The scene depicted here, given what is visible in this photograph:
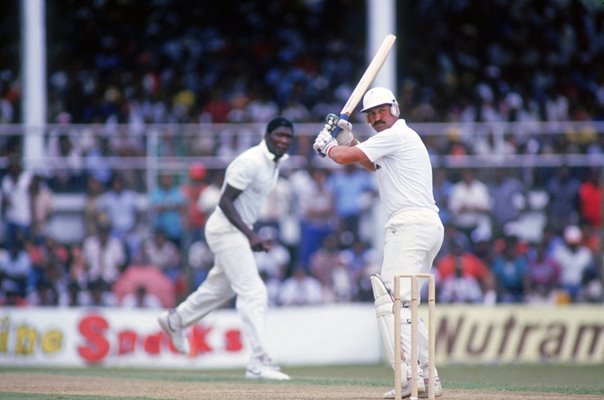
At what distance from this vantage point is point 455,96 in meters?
22.2

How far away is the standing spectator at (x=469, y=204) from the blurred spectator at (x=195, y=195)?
3406 millimetres

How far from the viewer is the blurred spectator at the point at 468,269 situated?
18000mm

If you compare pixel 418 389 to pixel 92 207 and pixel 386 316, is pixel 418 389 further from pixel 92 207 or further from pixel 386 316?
pixel 92 207

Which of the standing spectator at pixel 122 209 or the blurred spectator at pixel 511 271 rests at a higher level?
the standing spectator at pixel 122 209

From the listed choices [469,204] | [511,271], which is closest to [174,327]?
[469,204]

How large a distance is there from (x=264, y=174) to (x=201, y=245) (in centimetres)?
530

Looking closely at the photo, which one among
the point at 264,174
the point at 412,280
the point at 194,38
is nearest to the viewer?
the point at 412,280

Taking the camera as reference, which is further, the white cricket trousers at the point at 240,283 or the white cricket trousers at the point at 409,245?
the white cricket trousers at the point at 240,283

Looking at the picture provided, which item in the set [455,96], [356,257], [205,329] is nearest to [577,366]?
[356,257]

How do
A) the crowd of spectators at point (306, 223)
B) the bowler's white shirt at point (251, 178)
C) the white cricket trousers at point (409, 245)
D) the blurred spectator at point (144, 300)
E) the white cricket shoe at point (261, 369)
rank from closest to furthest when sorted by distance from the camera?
the white cricket trousers at point (409, 245), the white cricket shoe at point (261, 369), the bowler's white shirt at point (251, 178), the blurred spectator at point (144, 300), the crowd of spectators at point (306, 223)

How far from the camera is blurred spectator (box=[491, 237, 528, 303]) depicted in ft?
59.4

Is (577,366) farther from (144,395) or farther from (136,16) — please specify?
(136,16)

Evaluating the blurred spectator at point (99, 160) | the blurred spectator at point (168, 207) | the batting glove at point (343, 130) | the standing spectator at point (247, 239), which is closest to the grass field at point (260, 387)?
the standing spectator at point (247, 239)

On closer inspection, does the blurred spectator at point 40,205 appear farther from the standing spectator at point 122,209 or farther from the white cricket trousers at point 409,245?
the white cricket trousers at point 409,245
